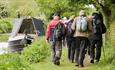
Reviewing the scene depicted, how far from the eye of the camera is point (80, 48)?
52.5 ft

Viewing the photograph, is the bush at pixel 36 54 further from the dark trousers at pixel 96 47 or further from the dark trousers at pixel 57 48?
the dark trousers at pixel 96 47

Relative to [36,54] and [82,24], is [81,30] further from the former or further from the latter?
[36,54]

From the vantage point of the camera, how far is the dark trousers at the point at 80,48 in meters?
15.8

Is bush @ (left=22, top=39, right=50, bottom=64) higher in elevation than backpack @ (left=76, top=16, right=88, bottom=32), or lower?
lower

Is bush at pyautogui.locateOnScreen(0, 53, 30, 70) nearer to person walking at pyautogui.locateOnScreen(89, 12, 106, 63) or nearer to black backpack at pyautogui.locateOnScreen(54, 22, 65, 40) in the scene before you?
black backpack at pyautogui.locateOnScreen(54, 22, 65, 40)

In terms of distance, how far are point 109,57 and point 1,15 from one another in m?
53.2

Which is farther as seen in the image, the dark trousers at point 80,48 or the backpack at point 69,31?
the backpack at point 69,31

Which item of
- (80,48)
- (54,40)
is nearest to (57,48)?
(54,40)

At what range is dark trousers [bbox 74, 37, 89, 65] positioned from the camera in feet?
51.9

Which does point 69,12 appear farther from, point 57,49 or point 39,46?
point 57,49

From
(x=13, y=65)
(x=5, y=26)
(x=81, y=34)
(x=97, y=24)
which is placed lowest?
(x=5, y=26)

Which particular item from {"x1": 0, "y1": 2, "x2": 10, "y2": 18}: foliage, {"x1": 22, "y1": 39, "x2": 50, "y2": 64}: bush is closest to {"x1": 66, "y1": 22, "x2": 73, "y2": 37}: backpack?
{"x1": 22, "y1": 39, "x2": 50, "y2": 64}: bush

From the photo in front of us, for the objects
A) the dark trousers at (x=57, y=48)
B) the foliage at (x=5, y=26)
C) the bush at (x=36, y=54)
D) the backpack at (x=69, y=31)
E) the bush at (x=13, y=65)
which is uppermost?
the backpack at (x=69, y=31)

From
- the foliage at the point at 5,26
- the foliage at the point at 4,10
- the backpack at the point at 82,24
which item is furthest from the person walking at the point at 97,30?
the foliage at the point at 4,10
